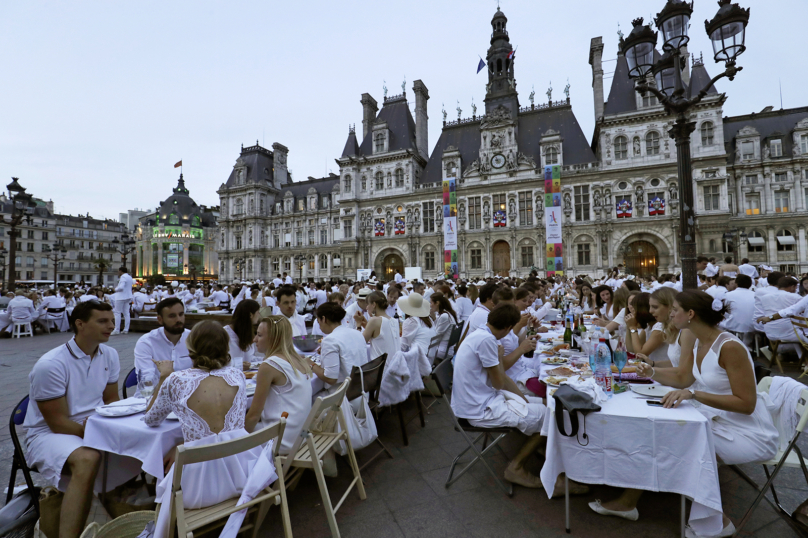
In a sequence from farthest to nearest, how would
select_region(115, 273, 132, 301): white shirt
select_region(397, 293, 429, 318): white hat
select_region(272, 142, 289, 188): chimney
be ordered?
select_region(272, 142, 289, 188): chimney, select_region(115, 273, 132, 301): white shirt, select_region(397, 293, 429, 318): white hat

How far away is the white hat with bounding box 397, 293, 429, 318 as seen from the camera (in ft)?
18.3

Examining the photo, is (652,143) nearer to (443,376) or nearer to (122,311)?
(443,376)

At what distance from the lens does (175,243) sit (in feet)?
191

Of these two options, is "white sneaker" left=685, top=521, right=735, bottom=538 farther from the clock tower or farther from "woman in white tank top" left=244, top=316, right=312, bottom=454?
the clock tower

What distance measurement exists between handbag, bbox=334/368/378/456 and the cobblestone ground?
0.36 m

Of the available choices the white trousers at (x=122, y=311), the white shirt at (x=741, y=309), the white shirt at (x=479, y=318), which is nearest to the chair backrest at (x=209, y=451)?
the white shirt at (x=479, y=318)

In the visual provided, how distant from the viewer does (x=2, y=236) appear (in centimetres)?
4991

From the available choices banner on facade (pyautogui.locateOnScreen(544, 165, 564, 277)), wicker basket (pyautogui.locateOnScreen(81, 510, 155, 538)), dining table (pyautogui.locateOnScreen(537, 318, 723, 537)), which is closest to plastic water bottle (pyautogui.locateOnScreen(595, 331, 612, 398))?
dining table (pyautogui.locateOnScreen(537, 318, 723, 537))

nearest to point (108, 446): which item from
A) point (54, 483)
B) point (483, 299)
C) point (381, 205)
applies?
point (54, 483)

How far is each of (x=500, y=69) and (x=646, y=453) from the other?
117ft

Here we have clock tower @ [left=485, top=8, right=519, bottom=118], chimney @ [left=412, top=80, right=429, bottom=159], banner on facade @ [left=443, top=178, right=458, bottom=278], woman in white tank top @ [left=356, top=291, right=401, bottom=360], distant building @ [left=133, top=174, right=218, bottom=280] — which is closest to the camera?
woman in white tank top @ [left=356, top=291, right=401, bottom=360]

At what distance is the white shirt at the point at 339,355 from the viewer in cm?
358

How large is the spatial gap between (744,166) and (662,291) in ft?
105

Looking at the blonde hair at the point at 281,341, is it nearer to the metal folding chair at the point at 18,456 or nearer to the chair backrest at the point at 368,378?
the chair backrest at the point at 368,378
